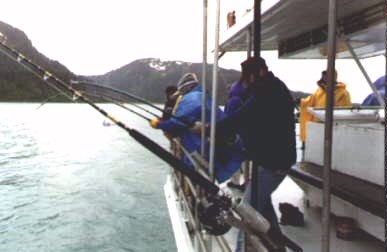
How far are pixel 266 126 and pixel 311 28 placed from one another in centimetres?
303

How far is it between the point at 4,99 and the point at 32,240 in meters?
183

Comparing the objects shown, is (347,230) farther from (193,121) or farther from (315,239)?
(193,121)

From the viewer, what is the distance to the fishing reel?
7.47 ft

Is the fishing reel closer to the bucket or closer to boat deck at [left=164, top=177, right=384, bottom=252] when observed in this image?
boat deck at [left=164, top=177, right=384, bottom=252]

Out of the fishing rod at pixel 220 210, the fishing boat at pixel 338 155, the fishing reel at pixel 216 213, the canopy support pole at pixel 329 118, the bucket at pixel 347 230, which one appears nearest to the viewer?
the canopy support pole at pixel 329 118

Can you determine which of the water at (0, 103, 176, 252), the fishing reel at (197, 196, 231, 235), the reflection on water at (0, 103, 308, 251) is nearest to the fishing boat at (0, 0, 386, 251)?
the fishing reel at (197, 196, 231, 235)

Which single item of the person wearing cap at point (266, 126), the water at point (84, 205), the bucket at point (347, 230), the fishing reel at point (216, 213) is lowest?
the water at point (84, 205)

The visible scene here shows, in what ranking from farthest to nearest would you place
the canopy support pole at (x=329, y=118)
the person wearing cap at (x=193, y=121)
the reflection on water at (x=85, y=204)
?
the reflection on water at (x=85, y=204) < the person wearing cap at (x=193, y=121) < the canopy support pole at (x=329, y=118)

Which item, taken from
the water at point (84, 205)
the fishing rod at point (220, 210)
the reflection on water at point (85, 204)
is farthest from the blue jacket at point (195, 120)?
the reflection on water at point (85, 204)

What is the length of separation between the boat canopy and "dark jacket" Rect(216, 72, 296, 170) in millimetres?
1255

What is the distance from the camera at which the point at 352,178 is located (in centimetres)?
414

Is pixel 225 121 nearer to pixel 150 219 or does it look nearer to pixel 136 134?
pixel 136 134

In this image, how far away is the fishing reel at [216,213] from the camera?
Result: 2.28 m

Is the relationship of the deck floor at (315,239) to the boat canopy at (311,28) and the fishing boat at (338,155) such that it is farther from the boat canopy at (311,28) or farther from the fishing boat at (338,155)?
the boat canopy at (311,28)
